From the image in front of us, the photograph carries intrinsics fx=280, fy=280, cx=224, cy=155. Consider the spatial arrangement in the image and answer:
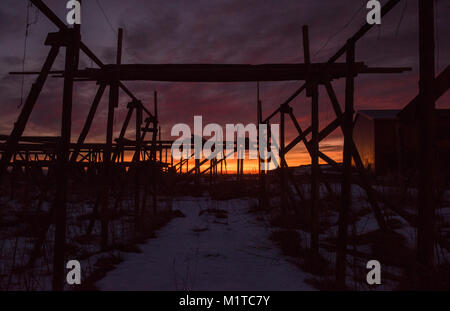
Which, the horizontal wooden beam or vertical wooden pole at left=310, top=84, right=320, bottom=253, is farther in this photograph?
the horizontal wooden beam

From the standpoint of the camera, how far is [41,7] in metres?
3.17

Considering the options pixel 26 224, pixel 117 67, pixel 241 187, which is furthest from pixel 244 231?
pixel 241 187

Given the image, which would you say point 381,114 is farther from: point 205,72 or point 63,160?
point 63,160

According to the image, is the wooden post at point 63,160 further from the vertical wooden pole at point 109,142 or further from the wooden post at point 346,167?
the wooden post at point 346,167

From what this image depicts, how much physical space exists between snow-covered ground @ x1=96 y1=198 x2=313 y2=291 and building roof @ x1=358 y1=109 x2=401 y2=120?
19.9m

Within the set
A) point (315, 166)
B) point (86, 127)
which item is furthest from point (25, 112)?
point (315, 166)

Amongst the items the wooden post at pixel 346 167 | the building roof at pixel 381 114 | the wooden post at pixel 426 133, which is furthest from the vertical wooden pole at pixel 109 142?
the building roof at pixel 381 114

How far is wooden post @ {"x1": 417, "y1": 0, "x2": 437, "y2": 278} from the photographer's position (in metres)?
2.44

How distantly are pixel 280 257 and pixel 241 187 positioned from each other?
14.3m

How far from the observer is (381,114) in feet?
79.4

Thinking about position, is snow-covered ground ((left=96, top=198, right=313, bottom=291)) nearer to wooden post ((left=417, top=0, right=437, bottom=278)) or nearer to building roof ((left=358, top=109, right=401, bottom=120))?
wooden post ((left=417, top=0, right=437, bottom=278))

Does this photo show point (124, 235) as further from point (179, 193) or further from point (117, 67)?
point (179, 193)

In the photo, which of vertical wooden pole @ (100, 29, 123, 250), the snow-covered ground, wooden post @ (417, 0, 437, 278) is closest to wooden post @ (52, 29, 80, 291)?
the snow-covered ground

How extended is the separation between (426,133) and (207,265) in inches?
148
